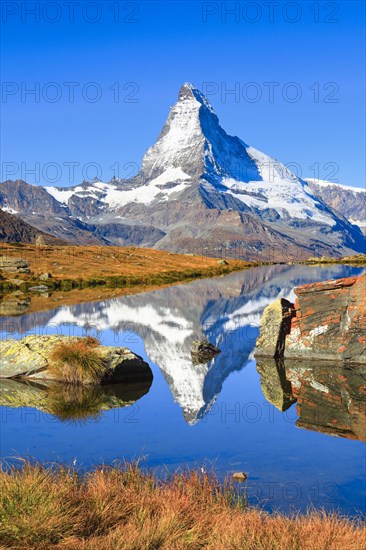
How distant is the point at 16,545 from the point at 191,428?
30.3ft

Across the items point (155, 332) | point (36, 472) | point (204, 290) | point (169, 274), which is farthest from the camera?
point (169, 274)

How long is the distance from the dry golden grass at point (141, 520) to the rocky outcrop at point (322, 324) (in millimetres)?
15111

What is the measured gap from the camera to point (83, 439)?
54.6 feet

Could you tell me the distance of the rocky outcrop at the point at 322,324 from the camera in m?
25.8

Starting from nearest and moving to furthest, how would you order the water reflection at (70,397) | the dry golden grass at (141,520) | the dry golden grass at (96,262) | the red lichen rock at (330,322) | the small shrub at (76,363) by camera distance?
the dry golden grass at (141,520) < the water reflection at (70,397) < the small shrub at (76,363) < the red lichen rock at (330,322) < the dry golden grass at (96,262)

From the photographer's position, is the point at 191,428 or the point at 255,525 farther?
the point at 191,428

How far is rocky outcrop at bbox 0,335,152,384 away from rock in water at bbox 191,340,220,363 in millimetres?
4980

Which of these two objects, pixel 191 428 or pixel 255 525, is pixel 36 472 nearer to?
pixel 255 525

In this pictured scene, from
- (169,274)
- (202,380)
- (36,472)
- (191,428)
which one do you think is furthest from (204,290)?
(36,472)

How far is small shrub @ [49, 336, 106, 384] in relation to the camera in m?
23.1

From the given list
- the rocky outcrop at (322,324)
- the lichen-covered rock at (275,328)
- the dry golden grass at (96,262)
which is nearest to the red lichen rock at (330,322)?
the rocky outcrop at (322,324)

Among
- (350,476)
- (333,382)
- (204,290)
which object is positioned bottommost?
(350,476)

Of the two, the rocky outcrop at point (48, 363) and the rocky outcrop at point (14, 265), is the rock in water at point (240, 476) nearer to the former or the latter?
the rocky outcrop at point (48, 363)

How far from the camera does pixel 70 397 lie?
21125 mm
